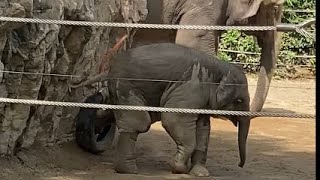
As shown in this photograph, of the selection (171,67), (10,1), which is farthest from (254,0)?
(10,1)

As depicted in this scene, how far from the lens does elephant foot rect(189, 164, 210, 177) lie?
596 centimetres

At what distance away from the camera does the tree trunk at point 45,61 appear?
4.95 meters

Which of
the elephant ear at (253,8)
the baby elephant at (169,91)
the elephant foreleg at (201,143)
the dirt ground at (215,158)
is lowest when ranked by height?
the dirt ground at (215,158)

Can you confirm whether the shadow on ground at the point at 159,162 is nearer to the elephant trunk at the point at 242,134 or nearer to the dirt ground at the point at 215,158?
the dirt ground at the point at 215,158

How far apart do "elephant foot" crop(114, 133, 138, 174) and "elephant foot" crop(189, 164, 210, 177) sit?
464mm

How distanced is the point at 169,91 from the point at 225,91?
485 mm

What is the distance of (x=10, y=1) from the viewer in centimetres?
438

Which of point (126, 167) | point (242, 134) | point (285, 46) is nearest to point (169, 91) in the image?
point (126, 167)

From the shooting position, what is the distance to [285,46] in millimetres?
13586

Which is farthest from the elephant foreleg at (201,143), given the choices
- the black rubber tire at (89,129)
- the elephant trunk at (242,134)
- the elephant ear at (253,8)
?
the elephant ear at (253,8)

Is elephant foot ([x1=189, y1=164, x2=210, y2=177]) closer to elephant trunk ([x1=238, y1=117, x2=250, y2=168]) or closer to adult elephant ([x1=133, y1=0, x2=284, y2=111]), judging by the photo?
elephant trunk ([x1=238, y1=117, x2=250, y2=168])

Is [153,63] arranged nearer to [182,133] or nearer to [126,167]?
[182,133]

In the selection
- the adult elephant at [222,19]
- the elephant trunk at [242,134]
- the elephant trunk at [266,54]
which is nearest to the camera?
the elephant trunk at [242,134]

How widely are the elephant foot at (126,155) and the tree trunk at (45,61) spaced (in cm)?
63
